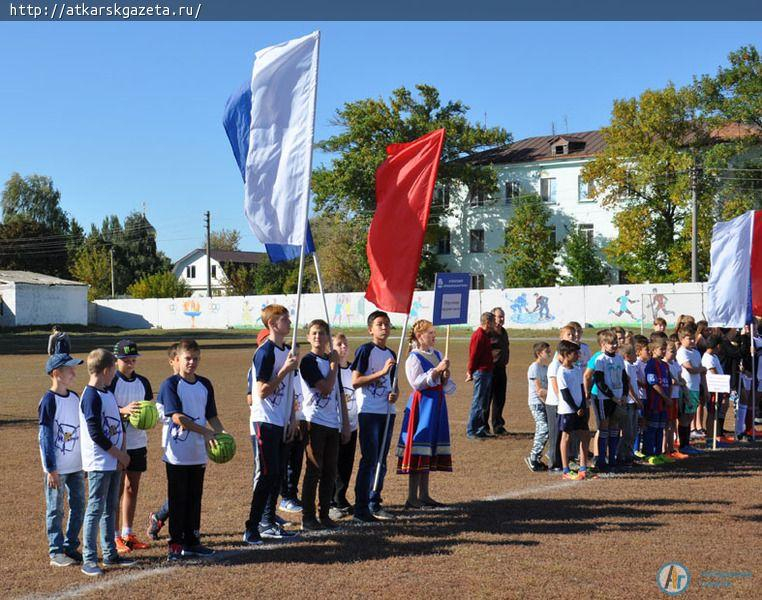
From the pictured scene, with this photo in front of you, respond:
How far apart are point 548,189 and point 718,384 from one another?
5773 cm

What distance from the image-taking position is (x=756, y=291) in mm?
15211

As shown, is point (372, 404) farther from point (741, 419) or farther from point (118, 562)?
point (741, 419)

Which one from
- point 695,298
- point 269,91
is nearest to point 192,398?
point 269,91

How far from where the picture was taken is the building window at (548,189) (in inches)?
2751

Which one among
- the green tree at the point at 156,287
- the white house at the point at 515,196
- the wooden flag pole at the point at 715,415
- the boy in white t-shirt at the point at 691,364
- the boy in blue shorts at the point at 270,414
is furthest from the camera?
the green tree at the point at 156,287

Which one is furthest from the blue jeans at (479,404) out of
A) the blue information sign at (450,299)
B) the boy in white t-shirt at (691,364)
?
the blue information sign at (450,299)

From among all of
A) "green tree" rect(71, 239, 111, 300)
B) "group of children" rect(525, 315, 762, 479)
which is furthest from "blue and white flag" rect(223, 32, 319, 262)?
"green tree" rect(71, 239, 111, 300)

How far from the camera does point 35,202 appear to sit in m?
107

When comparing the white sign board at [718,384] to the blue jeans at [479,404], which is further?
the blue jeans at [479,404]

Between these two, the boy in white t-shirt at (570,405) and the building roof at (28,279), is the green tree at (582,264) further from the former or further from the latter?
the boy in white t-shirt at (570,405)

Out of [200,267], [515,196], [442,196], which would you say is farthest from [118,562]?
[200,267]

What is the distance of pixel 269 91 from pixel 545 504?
16.2ft

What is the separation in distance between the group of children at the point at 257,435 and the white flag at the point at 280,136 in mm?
1095

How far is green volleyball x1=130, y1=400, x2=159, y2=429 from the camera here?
7512 millimetres
